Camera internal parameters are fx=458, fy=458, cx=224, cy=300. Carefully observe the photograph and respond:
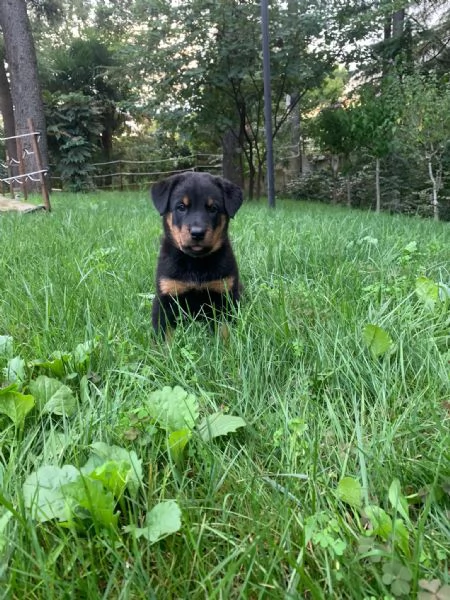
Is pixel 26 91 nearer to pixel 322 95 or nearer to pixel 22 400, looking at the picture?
pixel 322 95

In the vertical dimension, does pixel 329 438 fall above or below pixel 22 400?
below

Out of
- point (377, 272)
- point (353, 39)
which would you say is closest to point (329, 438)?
point (377, 272)

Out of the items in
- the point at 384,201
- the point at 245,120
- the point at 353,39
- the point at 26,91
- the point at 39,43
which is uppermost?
the point at 39,43

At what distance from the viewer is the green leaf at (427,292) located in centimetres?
242

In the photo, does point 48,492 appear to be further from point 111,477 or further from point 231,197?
point 231,197

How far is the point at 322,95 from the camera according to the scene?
56.6ft

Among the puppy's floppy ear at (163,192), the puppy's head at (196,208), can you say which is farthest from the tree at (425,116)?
the puppy's floppy ear at (163,192)

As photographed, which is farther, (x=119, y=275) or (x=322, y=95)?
(x=322, y=95)

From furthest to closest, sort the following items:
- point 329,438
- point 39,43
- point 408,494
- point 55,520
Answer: point 39,43 → point 329,438 → point 408,494 → point 55,520

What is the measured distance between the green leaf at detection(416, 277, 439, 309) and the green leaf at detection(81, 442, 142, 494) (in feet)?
5.78

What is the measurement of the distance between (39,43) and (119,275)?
2330 cm

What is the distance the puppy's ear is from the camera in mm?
3045

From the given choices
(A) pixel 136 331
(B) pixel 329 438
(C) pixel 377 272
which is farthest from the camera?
(C) pixel 377 272

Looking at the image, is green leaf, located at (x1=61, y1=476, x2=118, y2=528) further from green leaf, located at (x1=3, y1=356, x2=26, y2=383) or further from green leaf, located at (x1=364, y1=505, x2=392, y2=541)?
green leaf, located at (x1=3, y1=356, x2=26, y2=383)
